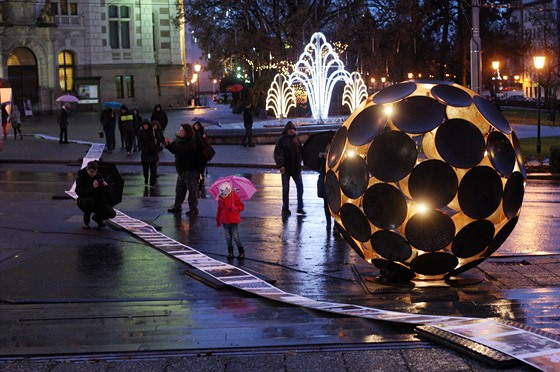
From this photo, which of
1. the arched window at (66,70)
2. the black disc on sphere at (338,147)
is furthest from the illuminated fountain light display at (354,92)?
the black disc on sphere at (338,147)

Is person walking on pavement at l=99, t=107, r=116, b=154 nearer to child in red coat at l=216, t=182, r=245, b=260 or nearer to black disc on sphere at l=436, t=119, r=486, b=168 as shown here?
child in red coat at l=216, t=182, r=245, b=260

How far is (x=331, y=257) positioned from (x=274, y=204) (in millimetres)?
6728

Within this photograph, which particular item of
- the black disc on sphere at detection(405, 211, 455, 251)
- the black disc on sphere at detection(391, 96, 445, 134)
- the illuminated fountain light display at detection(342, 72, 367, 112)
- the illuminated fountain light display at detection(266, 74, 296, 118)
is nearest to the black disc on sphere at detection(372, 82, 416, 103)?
the black disc on sphere at detection(391, 96, 445, 134)

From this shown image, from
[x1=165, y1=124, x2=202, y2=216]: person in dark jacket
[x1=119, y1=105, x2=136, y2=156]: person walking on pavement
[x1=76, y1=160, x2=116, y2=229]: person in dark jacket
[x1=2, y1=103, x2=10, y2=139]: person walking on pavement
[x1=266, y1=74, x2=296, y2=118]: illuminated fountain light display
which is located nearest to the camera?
[x1=76, y1=160, x2=116, y2=229]: person in dark jacket

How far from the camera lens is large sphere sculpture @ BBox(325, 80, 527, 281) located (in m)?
10.9

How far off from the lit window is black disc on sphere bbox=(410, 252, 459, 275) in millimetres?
64401

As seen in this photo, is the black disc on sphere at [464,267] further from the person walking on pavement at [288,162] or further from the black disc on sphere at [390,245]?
the person walking on pavement at [288,162]

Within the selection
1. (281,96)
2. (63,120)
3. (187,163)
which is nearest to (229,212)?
(187,163)

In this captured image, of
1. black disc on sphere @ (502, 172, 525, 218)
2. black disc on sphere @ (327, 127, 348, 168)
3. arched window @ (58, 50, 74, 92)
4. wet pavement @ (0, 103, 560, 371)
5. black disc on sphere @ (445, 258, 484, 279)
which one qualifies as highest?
arched window @ (58, 50, 74, 92)

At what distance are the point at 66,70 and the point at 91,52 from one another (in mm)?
2250

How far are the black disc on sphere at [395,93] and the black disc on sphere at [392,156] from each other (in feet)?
1.78

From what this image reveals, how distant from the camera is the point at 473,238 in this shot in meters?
11.2

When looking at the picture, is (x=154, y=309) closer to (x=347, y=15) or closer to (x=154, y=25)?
(x=347, y=15)

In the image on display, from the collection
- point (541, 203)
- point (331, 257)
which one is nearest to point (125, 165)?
point (541, 203)
